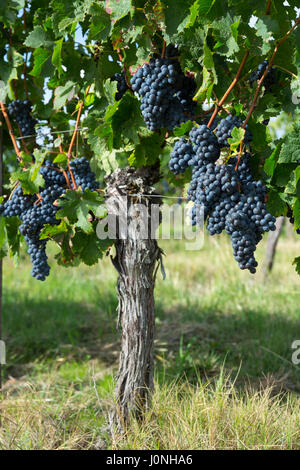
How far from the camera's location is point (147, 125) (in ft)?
6.43

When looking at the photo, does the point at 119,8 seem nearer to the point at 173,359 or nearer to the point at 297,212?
the point at 297,212

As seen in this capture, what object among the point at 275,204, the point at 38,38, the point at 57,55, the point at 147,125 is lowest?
the point at 275,204

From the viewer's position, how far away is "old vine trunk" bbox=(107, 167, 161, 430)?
2.32 metres

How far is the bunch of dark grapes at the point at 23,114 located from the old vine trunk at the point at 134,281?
651 mm

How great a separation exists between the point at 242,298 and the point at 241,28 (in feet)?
13.2

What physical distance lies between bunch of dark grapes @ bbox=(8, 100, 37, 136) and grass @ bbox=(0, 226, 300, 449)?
4.88ft

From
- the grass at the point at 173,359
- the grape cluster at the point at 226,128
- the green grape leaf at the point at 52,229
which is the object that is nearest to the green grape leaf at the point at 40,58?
the green grape leaf at the point at 52,229

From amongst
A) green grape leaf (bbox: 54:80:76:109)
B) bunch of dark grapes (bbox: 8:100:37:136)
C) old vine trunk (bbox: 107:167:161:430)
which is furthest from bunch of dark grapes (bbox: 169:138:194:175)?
bunch of dark grapes (bbox: 8:100:37:136)

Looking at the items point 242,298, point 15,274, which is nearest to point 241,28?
point 242,298

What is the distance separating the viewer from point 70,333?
4.50 m

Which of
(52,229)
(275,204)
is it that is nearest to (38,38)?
(52,229)

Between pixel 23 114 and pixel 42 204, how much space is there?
28.1 inches

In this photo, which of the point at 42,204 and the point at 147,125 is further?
the point at 42,204

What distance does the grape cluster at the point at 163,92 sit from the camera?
1.83 m
